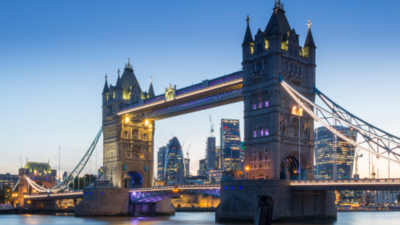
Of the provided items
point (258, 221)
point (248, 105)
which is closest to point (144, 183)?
point (248, 105)

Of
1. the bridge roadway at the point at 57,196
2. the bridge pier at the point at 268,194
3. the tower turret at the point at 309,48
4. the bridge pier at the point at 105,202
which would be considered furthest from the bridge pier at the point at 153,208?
the tower turret at the point at 309,48

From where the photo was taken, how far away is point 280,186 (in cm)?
6134

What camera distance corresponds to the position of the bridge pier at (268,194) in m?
61.1

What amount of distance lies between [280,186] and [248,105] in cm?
1236

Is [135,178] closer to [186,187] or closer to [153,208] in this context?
[153,208]

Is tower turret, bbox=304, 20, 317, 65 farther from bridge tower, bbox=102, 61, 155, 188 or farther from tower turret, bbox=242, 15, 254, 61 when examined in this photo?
bridge tower, bbox=102, 61, 155, 188

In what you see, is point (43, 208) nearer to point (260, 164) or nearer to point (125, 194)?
point (125, 194)

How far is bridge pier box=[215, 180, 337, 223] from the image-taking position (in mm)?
61062

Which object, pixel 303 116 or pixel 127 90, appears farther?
pixel 127 90

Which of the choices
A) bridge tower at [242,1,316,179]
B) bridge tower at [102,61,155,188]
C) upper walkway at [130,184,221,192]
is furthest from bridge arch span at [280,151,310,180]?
bridge tower at [102,61,155,188]

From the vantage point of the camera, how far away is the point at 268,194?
6003cm

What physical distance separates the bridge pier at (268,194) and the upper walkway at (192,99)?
1446cm

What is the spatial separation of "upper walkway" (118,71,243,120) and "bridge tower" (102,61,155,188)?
229 centimetres

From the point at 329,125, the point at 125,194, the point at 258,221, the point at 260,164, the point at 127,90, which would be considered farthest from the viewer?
the point at 127,90
